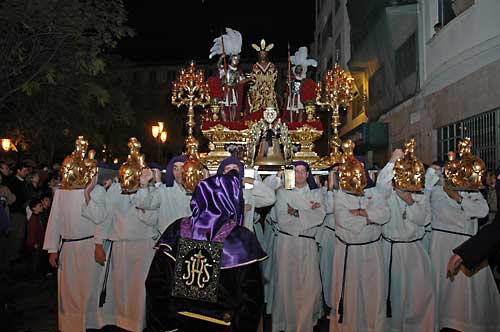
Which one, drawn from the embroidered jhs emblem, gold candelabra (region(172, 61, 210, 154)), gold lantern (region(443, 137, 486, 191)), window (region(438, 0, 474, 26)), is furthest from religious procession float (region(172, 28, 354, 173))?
the embroidered jhs emblem

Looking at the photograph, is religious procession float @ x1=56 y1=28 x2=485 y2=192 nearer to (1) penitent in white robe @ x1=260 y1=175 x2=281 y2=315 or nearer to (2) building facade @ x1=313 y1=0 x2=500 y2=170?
(1) penitent in white robe @ x1=260 y1=175 x2=281 y2=315

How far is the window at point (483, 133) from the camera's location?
988cm

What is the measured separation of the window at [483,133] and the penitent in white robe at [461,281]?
4336 millimetres

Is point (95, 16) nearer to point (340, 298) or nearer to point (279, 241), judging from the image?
point (279, 241)

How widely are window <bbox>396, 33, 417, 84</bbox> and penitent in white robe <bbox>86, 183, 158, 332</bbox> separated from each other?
10991 millimetres

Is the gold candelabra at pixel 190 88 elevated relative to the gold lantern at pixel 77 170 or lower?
elevated

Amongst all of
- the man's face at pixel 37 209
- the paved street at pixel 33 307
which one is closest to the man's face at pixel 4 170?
the man's face at pixel 37 209

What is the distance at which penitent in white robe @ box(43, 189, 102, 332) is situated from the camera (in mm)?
6082

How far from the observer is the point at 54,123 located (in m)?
15.0

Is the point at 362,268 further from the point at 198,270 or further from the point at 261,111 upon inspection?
the point at 261,111

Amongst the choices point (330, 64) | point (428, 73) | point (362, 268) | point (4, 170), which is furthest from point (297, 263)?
point (330, 64)

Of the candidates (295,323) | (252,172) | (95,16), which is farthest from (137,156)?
(95,16)

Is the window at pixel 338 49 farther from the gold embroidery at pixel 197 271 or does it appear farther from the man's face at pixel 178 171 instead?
the gold embroidery at pixel 197 271

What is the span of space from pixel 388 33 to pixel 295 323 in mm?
12708
